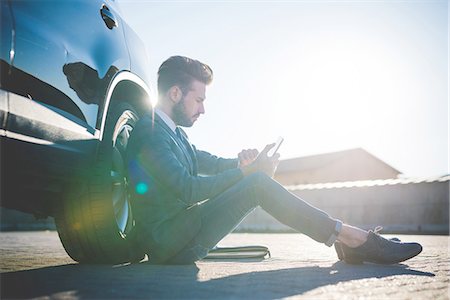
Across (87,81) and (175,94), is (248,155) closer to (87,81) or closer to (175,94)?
(175,94)

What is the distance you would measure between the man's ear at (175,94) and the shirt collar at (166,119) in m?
0.14

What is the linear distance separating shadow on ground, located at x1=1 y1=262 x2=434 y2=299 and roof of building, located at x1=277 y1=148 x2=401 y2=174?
34.3 metres

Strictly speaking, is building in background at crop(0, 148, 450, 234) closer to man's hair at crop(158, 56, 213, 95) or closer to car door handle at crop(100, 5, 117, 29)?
man's hair at crop(158, 56, 213, 95)

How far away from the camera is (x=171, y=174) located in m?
2.67

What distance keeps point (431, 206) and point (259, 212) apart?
5.04m

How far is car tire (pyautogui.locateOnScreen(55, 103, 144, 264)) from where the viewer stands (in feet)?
8.29

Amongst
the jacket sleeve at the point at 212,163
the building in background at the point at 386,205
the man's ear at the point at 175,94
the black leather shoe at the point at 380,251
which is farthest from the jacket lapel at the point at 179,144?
the building in background at the point at 386,205

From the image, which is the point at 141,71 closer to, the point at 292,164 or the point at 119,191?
the point at 119,191

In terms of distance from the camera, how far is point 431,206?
11.3 metres

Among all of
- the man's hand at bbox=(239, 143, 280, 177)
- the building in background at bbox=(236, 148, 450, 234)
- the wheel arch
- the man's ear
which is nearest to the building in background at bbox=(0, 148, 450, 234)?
the building in background at bbox=(236, 148, 450, 234)

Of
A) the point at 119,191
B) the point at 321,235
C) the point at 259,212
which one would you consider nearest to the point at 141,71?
the point at 119,191

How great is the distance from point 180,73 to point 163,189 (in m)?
0.88

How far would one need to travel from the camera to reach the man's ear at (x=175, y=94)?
10.3ft

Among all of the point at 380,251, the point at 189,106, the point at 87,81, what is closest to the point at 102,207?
the point at 87,81
